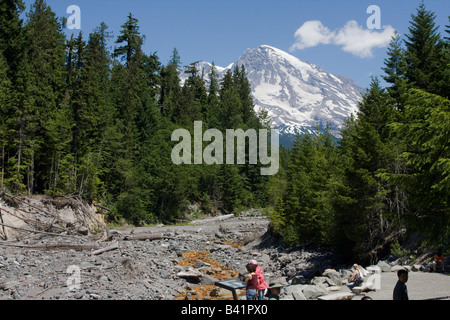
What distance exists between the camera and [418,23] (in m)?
32.6

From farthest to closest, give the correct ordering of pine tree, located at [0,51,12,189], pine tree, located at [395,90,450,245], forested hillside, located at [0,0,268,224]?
forested hillside, located at [0,0,268,224] → pine tree, located at [0,51,12,189] → pine tree, located at [395,90,450,245]

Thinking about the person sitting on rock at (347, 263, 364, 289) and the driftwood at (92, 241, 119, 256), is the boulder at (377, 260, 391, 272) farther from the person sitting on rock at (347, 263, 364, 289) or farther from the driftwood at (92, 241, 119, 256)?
the driftwood at (92, 241, 119, 256)

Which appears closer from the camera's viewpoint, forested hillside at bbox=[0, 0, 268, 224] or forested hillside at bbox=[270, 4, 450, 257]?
forested hillside at bbox=[270, 4, 450, 257]

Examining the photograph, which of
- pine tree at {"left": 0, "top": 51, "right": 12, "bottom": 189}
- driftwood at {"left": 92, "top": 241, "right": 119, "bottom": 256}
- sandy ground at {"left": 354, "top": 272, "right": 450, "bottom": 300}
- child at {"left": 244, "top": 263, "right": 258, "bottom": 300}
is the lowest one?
driftwood at {"left": 92, "top": 241, "right": 119, "bottom": 256}

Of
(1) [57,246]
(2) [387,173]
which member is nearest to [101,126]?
(1) [57,246]

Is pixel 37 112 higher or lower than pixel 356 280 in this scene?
higher

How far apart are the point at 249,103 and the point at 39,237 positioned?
7196 centimetres

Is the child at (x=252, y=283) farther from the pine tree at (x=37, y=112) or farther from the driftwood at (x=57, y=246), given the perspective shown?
the pine tree at (x=37, y=112)

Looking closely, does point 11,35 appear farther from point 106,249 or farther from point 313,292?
point 313,292

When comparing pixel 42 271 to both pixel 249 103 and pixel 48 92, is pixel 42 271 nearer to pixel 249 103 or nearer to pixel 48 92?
pixel 48 92

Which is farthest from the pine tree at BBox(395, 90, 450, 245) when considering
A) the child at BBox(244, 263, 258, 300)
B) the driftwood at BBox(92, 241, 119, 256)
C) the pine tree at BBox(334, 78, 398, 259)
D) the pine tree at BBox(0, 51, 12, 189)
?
the pine tree at BBox(0, 51, 12, 189)

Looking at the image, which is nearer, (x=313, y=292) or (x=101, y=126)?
(x=313, y=292)

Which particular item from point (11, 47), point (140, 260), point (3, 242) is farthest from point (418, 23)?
point (11, 47)

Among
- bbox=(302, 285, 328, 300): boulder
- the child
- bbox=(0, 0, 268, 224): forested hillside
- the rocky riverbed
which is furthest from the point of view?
bbox=(0, 0, 268, 224): forested hillside
